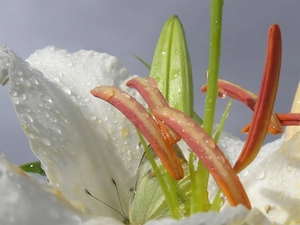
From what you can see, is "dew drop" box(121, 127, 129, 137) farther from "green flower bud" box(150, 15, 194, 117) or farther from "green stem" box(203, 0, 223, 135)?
"green stem" box(203, 0, 223, 135)

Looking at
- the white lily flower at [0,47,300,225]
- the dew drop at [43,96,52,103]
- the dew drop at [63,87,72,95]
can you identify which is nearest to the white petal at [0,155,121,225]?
the white lily flower at [0,47,300,225]

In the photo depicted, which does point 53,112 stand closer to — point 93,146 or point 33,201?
point 93,146

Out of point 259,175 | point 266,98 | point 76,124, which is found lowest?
point 259,175

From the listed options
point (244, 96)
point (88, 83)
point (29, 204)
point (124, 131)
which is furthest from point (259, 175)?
point (29, 204)

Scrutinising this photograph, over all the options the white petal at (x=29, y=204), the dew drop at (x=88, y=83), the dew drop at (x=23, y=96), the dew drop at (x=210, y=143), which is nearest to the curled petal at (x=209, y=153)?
the dew drop at (x=210, y=143)

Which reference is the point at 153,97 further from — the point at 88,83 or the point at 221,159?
the point at 88,83

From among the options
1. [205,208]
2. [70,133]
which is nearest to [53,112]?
[70,133]
